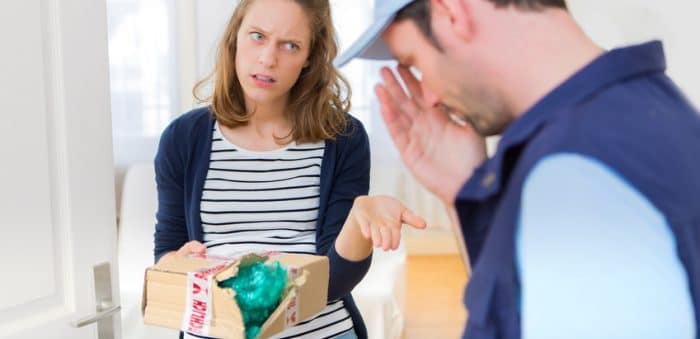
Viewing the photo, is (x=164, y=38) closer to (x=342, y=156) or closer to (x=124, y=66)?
(x=124, y=66)

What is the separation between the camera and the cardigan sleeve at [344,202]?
1094mm

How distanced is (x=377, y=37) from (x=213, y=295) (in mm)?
448

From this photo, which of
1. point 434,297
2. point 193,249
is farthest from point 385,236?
point 434,297

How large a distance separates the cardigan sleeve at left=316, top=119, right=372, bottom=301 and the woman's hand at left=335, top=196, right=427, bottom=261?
0.02 metres

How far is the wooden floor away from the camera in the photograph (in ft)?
8.56

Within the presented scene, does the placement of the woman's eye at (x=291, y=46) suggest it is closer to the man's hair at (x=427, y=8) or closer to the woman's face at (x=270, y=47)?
the woman's face at (x=270, y=47)

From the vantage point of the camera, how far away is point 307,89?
48.1 inches

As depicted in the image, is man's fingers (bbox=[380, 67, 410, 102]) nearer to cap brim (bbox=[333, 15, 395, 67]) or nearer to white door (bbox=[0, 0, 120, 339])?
cap brim (bbox=[333, 15, 395, 67])

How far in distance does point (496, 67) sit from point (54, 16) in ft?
2.63

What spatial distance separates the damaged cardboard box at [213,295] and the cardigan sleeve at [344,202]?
4.0 inches

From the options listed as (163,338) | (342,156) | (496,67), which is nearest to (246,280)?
(342,156)

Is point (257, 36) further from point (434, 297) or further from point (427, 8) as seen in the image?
point (434, 297)

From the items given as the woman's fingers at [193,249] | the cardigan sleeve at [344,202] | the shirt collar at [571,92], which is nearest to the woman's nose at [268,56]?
the cardigan sleeve at [344,202]

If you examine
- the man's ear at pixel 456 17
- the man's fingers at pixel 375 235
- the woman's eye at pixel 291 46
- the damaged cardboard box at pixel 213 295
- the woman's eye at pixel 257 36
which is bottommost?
the damaged cardboard box at pixel 213 295
